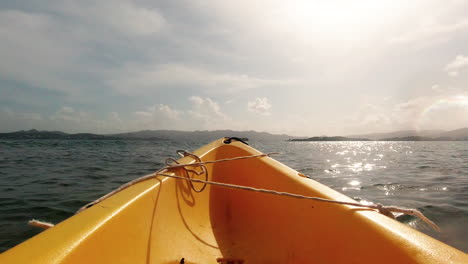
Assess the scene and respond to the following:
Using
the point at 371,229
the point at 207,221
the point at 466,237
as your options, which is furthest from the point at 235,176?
the point at 466,237

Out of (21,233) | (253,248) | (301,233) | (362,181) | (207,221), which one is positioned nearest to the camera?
(301,233)

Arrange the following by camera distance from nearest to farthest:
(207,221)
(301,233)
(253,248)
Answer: (301,233)
(253,248)
(207,221)

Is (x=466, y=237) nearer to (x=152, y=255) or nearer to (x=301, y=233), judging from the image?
(x=301, y=233)

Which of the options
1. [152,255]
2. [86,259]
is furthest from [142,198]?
[86,259]

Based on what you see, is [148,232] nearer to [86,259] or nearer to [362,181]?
[86,259]

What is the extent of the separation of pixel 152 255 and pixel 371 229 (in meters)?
1.32

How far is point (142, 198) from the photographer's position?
148cm

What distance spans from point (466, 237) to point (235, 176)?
3.32 metres

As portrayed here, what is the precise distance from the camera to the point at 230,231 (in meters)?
2.56

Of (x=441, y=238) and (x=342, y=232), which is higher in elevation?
(x=342, y=232)

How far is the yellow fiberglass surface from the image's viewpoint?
940 millimetres

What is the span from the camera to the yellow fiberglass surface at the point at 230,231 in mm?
940

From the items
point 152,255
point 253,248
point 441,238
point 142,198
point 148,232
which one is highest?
point 142,198

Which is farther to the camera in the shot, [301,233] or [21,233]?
[21,233]
